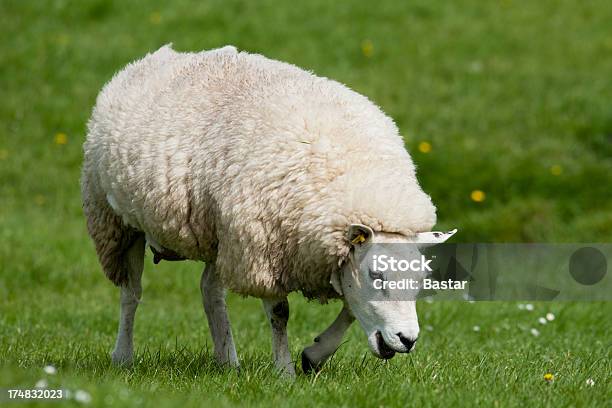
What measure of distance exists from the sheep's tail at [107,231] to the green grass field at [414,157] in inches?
22.9

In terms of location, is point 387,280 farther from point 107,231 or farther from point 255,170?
point 107,231

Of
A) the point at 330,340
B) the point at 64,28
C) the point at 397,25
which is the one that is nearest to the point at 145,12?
the point at 64,28

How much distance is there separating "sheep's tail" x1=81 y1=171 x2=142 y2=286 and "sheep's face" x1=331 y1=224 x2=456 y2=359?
76.7 inches

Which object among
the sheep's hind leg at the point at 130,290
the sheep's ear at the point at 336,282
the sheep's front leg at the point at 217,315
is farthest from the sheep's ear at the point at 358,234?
the sheep's hind leg at the point at 130,290

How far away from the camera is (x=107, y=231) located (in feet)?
20.0

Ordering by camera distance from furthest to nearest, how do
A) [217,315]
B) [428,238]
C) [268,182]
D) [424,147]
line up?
[424,147] → [217,315] → [268,182] → [428,238]

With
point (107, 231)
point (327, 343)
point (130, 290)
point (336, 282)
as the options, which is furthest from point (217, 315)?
point (336, 282)

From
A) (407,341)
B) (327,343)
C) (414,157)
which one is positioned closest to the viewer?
(407,341)

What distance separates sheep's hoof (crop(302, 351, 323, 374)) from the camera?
5090 millimetres

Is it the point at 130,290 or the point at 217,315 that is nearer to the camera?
the point at 217,315

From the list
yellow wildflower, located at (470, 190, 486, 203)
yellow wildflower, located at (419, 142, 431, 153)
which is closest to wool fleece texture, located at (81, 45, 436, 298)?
yellow wildflower, located at (470, 190, 486, 203)

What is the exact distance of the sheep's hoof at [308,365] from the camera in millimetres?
5090

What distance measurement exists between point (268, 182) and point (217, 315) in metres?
1.52

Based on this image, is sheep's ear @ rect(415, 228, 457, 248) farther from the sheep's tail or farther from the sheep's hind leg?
the sheep's hind leg
